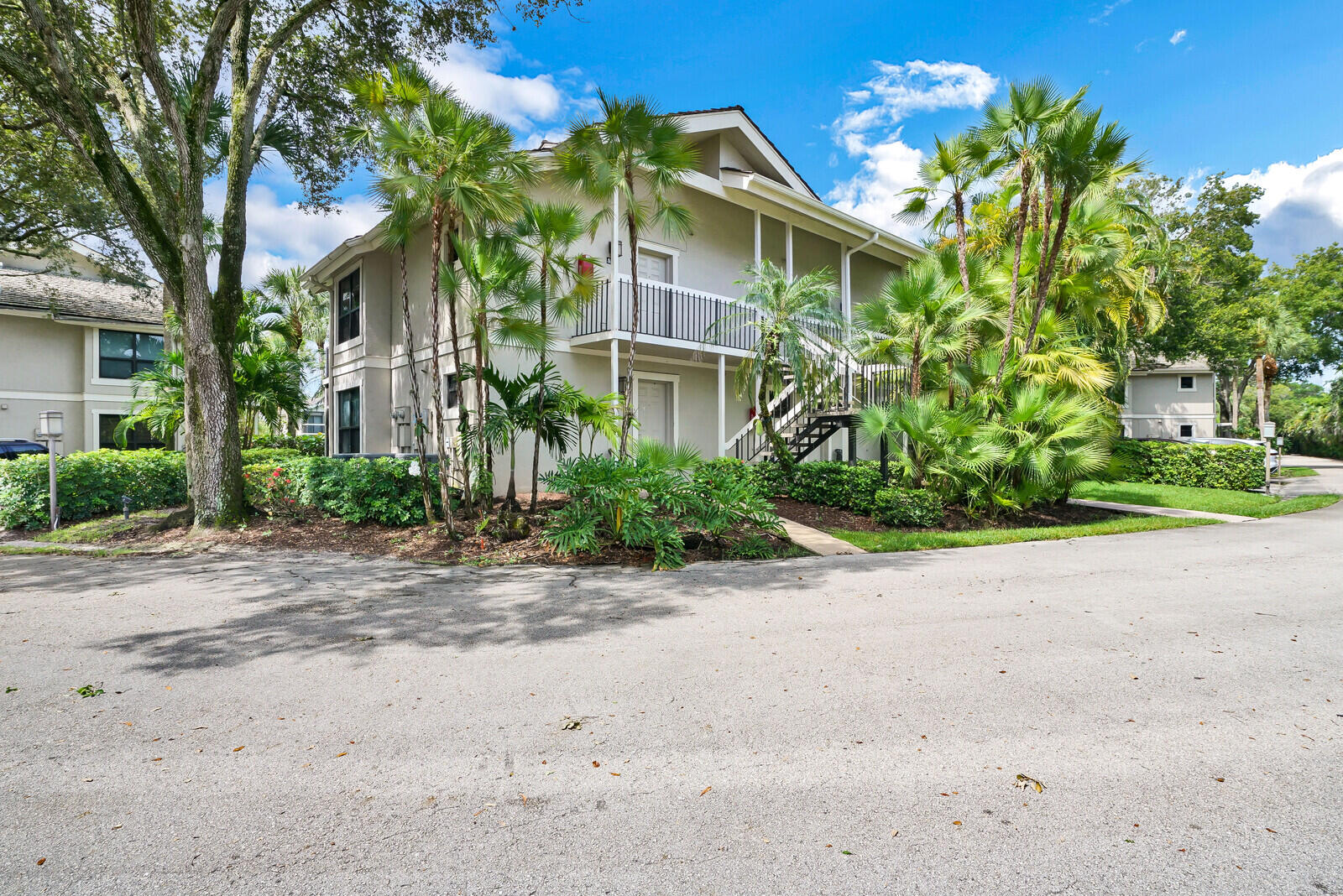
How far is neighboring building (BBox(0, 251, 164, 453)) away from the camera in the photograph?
65.0ft

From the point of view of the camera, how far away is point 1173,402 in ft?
107

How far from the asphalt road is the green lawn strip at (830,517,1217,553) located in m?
3.04

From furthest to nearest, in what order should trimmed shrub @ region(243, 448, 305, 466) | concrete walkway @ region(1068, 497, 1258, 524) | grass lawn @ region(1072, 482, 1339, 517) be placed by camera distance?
trimmed shrub @ region(243, 448, 305, 466) < grass lawn @ region(1072, 482, 1339, 517) < concrete walkway @ region(1068, 497, 1258, 524)

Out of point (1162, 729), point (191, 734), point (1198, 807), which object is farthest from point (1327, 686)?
point (191, 734)

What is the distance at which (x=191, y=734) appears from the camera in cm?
327

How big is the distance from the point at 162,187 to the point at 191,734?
9615 mm

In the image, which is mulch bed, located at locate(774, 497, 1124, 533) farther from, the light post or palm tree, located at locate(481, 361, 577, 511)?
the light post

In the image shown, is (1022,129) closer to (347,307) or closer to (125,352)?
(347,307)

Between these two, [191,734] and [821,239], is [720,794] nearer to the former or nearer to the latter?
[191,734]

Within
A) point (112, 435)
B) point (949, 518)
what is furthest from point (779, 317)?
point (112, 435)

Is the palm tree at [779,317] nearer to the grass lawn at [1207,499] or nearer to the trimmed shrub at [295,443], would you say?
the grass lawn at [1207,499]

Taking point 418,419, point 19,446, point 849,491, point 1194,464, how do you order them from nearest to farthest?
point 418,419 → point 849,491 → point 1194,464 → point 19,446

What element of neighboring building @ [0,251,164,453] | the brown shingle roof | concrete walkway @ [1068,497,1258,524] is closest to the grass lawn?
concrete walkway @ [1068,497,1258,524]

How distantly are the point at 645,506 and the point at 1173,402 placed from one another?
117ft
